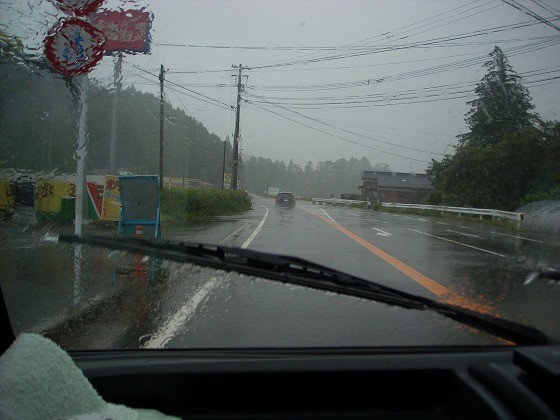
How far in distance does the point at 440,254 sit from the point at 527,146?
8.64ft

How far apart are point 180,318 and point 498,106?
10.2 feet

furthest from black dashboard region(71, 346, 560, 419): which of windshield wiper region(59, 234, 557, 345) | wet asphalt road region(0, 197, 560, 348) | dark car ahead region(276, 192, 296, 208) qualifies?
dark car ahead region(276, 192, 296, 208)

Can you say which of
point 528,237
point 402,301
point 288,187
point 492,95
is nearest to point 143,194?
point 402,301

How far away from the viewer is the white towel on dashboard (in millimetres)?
1548

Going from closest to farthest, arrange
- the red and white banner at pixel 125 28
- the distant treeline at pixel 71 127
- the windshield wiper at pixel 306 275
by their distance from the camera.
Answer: the windshield wiper at pixel 306 275, the distant treeline at pixel 71 127, the red and white banner at pixel 125 28

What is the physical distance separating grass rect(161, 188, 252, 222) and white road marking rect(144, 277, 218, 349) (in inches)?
68.1

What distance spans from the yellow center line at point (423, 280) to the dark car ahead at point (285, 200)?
4.11 m

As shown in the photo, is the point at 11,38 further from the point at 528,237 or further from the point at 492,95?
the point at 528,237

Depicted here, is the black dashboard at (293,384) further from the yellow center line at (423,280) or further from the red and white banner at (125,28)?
the red and white banner at (125,28)

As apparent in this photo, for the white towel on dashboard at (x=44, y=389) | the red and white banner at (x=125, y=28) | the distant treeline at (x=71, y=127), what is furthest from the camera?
the red and white banner at (x=125, y=28)

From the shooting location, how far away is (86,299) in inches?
176

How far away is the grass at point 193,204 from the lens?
539 centimetres

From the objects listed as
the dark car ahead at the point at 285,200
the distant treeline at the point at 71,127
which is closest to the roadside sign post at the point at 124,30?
the distant treeline at the point at 71,127

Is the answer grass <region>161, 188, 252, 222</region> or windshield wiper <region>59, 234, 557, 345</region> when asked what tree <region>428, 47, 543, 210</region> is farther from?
grass <region>161, 188, 252, 222</region>
